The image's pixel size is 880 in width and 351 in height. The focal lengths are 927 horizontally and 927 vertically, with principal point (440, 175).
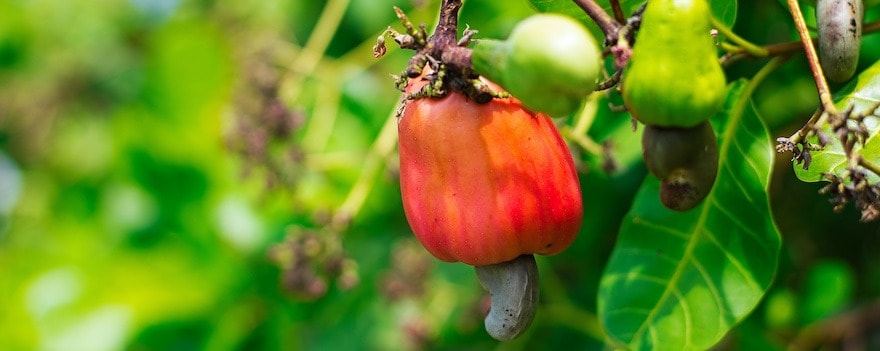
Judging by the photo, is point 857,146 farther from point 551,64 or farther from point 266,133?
point 266,133

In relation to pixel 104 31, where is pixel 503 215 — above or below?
above

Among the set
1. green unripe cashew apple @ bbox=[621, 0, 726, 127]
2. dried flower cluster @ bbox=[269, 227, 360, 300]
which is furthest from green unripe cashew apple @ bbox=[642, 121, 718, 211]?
dried flower cluster @ bbox=[269, 227, 360, 300]

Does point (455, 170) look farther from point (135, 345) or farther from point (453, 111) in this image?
point (135, 345)

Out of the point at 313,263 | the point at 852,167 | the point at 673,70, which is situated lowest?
the point at 313,263

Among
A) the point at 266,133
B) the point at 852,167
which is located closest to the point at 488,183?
the point at 852,167

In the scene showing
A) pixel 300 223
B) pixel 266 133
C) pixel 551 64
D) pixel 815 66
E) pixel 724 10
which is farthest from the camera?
pixel 300 223

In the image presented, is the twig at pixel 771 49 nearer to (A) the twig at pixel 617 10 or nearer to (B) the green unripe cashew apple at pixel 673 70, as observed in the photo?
(A) the twig at pixel 617 10

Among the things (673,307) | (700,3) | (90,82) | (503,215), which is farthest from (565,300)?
(90,82)

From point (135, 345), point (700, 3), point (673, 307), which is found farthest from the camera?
point (135, 345)
